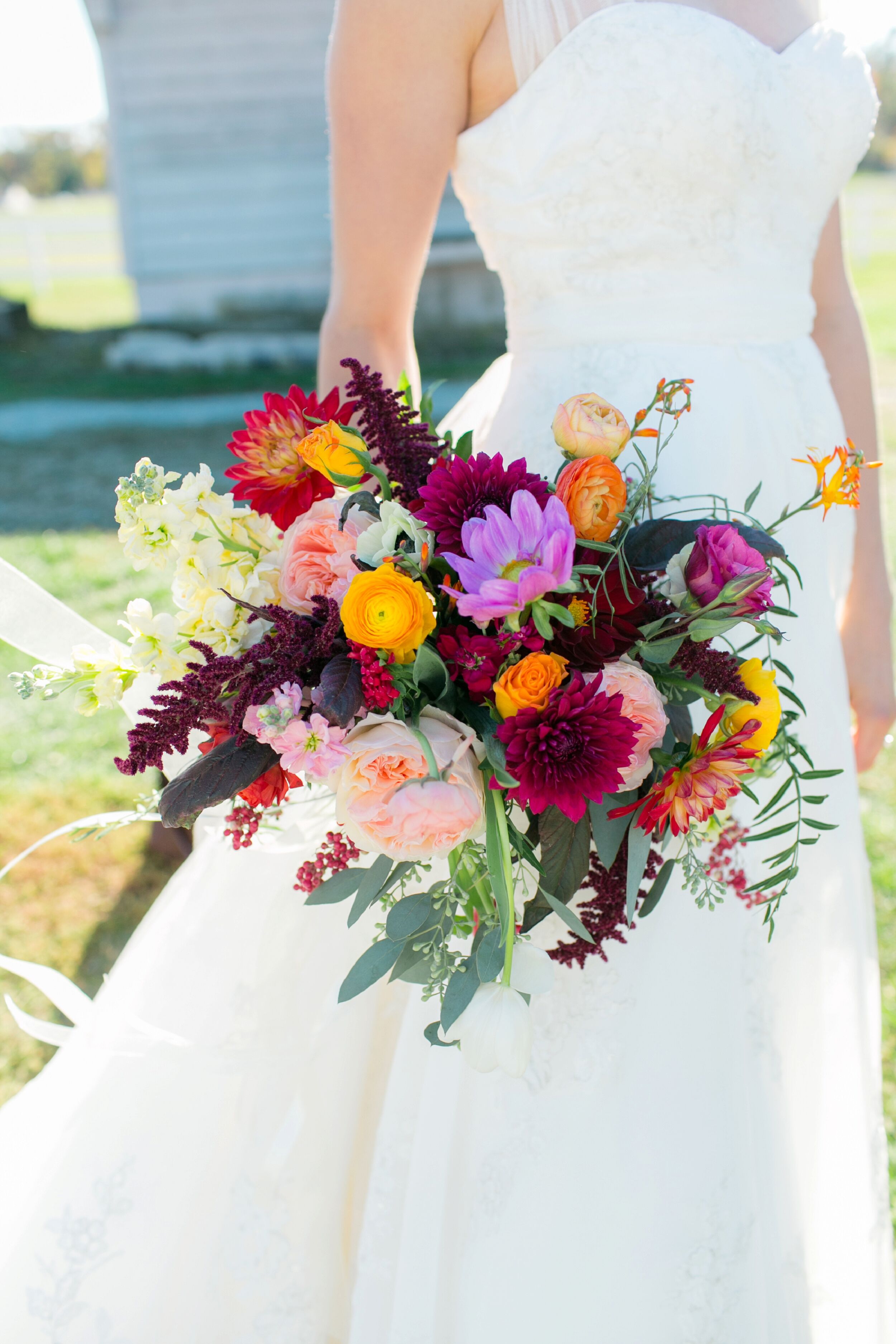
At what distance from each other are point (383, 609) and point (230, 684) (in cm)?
16

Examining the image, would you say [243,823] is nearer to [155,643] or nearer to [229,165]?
[155,643]

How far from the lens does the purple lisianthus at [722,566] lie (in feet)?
3.06

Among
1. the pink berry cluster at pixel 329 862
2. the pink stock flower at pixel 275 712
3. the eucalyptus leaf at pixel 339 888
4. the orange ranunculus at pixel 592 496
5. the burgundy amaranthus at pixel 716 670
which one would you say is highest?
the orange ranunculus at pixel 592 496

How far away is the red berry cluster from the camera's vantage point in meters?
1.11

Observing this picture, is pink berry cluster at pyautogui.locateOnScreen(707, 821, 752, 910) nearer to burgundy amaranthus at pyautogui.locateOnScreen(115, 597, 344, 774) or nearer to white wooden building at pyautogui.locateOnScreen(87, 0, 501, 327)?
burgundy amaranthus at pyautogui.locateOnScreen(115, 597, 344, 774)

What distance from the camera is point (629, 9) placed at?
1322 millimetres

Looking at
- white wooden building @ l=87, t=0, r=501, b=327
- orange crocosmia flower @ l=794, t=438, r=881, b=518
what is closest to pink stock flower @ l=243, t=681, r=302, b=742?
orange crocosmia flower @ l=794, t=438, r=881, b=518

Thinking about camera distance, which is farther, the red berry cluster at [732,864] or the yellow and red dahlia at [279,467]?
the red berry cluster at [732,864]

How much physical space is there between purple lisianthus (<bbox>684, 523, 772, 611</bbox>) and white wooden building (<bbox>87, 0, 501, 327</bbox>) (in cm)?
945

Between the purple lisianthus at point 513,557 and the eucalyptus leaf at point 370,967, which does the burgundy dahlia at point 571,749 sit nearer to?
the purple lisianthus at point 513,557

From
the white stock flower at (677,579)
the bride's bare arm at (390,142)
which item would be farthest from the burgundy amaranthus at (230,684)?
the bride's bare arm at (390,142)

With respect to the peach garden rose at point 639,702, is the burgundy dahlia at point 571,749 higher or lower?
lower

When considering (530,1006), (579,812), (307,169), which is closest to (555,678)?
(579,812)

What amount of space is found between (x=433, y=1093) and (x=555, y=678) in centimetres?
74
